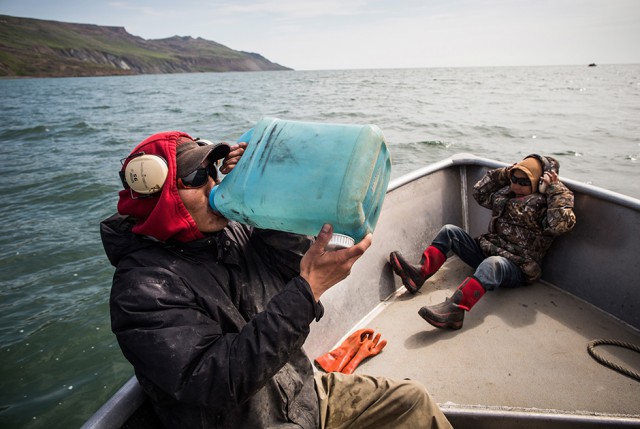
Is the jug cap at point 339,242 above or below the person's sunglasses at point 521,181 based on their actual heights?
above

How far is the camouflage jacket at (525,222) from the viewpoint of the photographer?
11.1ft

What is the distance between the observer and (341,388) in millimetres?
2012

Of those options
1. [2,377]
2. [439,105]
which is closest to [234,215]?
[2,377]

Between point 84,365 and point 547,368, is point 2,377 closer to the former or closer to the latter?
point 84,365

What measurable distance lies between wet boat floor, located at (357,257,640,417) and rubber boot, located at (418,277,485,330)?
5.0 inches

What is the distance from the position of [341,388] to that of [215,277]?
36.7 inches

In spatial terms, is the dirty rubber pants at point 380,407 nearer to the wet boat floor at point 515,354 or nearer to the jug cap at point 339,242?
the wet boat floor at point 515,354

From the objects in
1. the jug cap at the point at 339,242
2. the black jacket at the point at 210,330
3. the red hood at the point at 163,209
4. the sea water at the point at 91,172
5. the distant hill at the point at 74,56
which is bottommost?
the sea water at the point at 91,172

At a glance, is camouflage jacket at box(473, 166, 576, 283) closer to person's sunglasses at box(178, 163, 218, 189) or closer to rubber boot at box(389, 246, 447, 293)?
rubber boot at box(389, 246, 447, 293)

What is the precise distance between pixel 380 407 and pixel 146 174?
5.05 ft

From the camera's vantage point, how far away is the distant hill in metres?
99.7

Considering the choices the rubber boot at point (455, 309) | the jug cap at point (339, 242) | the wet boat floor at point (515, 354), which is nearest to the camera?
the jug cap at point (339, 242)

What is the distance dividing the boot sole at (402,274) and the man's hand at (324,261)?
2.37 metres

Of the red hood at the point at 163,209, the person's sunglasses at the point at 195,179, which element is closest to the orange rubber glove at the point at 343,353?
the red hood at the point at 163,209
